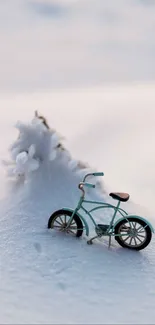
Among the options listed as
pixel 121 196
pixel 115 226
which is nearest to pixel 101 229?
pixel 115 226

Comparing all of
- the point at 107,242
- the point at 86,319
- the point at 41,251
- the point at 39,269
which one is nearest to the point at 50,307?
the point at 86,319

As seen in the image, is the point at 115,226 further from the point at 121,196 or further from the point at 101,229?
the point at 121,196

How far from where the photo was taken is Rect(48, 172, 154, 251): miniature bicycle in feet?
19.9

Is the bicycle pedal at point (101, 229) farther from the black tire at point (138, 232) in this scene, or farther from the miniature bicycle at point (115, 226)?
the black tire at point (138, 232)

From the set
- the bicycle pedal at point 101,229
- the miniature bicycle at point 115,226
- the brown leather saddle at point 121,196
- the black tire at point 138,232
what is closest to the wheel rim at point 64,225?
the miniature bicycle at point 115,226

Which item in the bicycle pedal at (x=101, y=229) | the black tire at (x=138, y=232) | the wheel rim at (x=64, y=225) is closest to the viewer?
the black tire at (x=138, y=232)

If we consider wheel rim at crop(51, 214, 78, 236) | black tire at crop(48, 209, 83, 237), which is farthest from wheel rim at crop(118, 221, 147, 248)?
wheel rim at crop(51, 214, 78, 236)

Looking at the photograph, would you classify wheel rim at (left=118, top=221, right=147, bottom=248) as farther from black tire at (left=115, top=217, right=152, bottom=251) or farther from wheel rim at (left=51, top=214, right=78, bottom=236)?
wheel rim at (left=51, top=214, right=78, bottom=236)

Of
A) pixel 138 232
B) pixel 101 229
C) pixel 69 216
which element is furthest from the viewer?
pixel 69 216

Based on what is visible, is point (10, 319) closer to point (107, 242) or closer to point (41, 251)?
point (41, 251)

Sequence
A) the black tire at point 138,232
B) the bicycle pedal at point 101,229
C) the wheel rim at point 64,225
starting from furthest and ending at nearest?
the wheel rim at point 64,225 → the bicycle pedal at point 101,229 → the black tire at point 138,232

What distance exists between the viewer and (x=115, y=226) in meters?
6.15

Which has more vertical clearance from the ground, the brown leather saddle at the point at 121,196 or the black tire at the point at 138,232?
the brown leather saddle at the point at 121,196

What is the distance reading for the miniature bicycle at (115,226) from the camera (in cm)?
607
